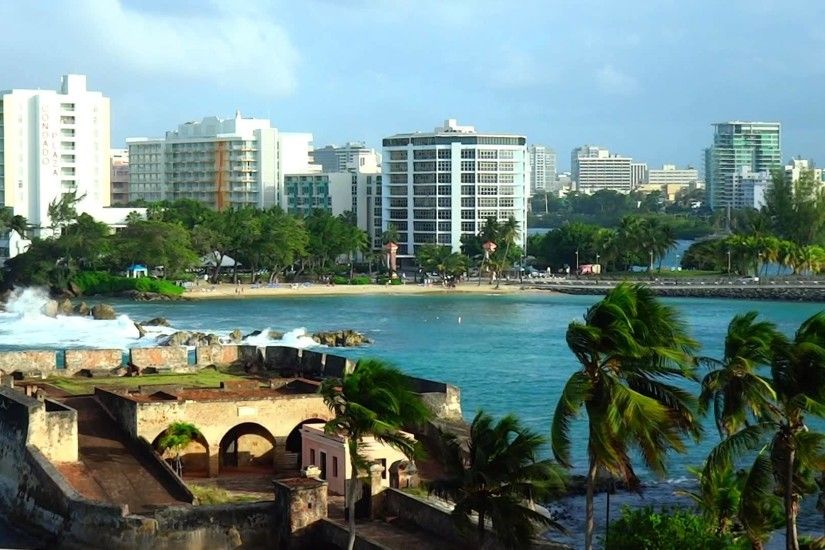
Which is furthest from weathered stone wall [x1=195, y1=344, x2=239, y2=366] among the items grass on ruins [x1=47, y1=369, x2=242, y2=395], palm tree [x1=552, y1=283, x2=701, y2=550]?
palm tree [x1=552, y1=283, x2=701, y2=550]

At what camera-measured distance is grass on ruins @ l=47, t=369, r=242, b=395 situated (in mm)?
43244

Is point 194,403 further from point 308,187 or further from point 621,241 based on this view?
point 308,187

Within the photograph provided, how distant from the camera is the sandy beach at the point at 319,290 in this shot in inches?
5197

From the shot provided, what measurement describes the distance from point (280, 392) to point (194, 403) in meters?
3.83

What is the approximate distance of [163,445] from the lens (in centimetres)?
3569

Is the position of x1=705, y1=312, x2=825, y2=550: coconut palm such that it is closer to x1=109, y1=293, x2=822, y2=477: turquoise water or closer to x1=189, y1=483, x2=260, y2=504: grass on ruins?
x1=189, y1=483, x2=260, y2=504: grass on ruins

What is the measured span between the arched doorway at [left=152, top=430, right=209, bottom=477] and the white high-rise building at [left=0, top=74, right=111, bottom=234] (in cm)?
11774

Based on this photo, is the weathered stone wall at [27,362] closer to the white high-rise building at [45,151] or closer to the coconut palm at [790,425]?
the coconut palm at [790,425]

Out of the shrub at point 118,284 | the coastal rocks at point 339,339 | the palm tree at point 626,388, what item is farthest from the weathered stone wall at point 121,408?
the shrub at point 118,284

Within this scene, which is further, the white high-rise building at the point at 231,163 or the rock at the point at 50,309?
the white high-rise building at the point at 231,163

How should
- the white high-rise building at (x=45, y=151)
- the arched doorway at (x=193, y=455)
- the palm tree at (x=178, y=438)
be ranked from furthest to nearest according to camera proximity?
the white high-rise building at (x=45, y=151) → the arched doorway at (x=193, y=455) → the palm tree at (x=178, y=438)

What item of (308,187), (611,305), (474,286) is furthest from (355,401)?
(308,187)

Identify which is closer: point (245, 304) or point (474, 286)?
point (245, 304)

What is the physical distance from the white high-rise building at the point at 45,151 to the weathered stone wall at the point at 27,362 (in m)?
107
